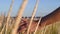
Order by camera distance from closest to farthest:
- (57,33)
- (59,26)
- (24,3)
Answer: (24,3)
(57,33)
(59,26)

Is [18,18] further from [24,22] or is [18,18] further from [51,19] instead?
[51,19]

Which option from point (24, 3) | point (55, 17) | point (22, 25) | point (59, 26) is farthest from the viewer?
point (59, 26)

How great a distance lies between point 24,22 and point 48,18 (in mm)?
286

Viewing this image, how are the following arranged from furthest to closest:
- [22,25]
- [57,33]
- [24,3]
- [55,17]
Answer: [57,33] < [55,17] < [22,25] < [24,3]

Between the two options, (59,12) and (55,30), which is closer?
(59,12)

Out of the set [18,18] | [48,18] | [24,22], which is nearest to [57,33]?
[48,18]

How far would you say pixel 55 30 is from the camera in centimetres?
267

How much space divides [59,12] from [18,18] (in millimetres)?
793

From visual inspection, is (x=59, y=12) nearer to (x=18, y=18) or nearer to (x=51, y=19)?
(x=51, y=19)

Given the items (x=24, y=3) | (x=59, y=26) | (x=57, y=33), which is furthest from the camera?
(x=59, y=26)

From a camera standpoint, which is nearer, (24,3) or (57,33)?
(24,3)

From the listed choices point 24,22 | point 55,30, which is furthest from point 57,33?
point 24,22

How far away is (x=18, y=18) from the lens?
18.6 inches

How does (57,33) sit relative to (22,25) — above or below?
below
